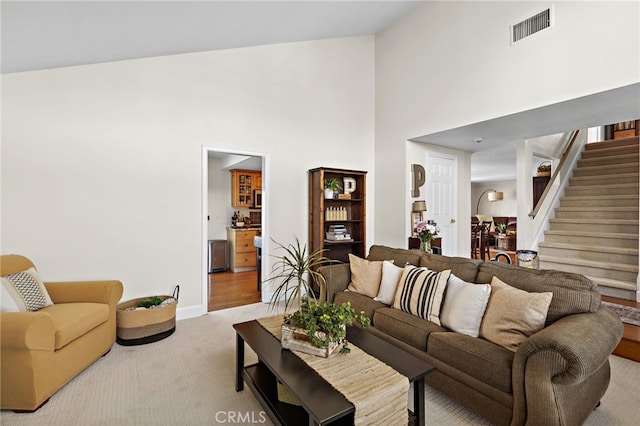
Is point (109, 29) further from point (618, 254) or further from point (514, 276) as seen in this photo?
point (618, 254)

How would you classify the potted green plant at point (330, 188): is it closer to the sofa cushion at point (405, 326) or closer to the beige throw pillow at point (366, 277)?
the beige throw pillow at point (366, 277)

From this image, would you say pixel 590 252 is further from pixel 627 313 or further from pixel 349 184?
pixel 349 184

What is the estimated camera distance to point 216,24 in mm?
3021

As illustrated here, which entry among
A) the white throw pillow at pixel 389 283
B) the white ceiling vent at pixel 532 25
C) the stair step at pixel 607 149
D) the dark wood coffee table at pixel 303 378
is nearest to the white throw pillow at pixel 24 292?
the dark wood coffee table at pixel 303 378

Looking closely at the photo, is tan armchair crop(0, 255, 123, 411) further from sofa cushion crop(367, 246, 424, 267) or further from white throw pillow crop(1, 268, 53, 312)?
sofa cushion crop(367, 246, 424, 267)

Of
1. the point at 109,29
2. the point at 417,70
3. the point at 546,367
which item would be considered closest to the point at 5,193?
the point at 109,29

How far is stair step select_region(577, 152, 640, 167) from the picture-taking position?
16.7 ft

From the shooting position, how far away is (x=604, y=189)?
498 centimetres

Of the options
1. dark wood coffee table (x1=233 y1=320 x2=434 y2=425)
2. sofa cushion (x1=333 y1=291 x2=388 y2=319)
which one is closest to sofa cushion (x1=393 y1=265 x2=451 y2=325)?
sofa cushion (x1=333 y1=291 x2=388 y2=319)

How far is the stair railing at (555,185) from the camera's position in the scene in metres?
5.04

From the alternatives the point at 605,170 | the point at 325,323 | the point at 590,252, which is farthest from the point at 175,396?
the point at 605,170

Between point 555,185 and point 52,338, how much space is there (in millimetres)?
6946

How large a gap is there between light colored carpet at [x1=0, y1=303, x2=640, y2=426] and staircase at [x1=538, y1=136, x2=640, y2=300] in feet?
6.47

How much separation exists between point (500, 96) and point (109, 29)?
3839 millimetres
